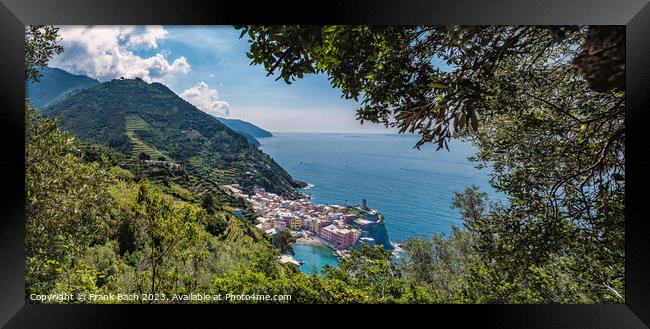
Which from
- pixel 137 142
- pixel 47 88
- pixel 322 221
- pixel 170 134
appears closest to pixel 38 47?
pixel 47 88

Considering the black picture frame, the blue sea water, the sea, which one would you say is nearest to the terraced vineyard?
the black picture frame

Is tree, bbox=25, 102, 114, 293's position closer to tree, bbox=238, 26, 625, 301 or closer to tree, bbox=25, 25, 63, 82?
tree, bbox=25, 25, 63, 82
